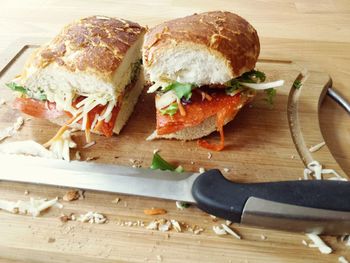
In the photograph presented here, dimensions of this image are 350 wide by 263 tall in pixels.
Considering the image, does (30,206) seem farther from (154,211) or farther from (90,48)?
(90,48)

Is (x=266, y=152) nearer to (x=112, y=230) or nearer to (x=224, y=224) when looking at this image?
(x=224, y=224)

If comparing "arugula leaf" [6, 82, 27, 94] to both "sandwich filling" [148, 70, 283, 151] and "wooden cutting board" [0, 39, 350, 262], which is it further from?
"sandwich filling" [148, 70, 283, 151]

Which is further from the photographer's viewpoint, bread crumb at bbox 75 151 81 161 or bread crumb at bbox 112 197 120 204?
bread crumb at bbox 75 151 81 161

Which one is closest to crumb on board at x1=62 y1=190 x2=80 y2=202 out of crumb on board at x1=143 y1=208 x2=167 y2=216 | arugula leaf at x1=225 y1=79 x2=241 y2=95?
crumb on board at x1=143 y1=208 x2=167 y2=216

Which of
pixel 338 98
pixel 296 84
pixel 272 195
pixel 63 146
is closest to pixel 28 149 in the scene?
pixel 63 146

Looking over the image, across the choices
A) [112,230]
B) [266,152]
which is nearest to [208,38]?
[266,152]

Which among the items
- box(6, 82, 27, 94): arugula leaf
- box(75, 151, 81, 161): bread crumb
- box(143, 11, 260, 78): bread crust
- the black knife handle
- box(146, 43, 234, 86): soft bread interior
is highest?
box(143, 11, 260, 78): bread crust

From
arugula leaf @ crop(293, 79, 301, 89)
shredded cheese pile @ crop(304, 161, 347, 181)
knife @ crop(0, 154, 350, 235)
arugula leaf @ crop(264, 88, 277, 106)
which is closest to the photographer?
knife @ crop(0, 154, 350, 235)
